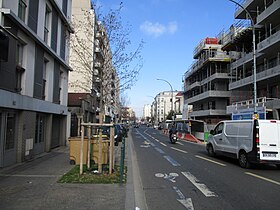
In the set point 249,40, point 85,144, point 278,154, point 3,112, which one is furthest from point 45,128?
point 249,40

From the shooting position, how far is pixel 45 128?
16.1 meters

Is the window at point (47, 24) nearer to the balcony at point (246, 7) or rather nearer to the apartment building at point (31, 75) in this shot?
the apartment building at point (31, 75)

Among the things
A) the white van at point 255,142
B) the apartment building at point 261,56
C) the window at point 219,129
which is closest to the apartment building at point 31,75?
the window at point 219,129

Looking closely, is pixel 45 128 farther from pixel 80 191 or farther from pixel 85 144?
pixel 80 191

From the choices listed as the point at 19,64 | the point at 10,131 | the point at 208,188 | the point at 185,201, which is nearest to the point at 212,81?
the point at 19,64

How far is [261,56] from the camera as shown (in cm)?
3231

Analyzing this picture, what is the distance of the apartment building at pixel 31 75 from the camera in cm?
1064

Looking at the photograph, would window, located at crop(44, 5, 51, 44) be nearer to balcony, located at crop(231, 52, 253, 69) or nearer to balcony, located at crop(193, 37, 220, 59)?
balcony, located at crop(231, 52, 253, 69)

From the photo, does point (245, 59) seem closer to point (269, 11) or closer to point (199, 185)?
point (269, 11)

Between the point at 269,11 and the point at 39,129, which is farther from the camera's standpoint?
the point at 269,11

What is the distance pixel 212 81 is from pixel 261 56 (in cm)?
1884

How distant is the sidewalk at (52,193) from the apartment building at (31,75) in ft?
8.73

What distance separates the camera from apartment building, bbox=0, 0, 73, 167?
34.9 ft

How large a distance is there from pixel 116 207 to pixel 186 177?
4.43m
